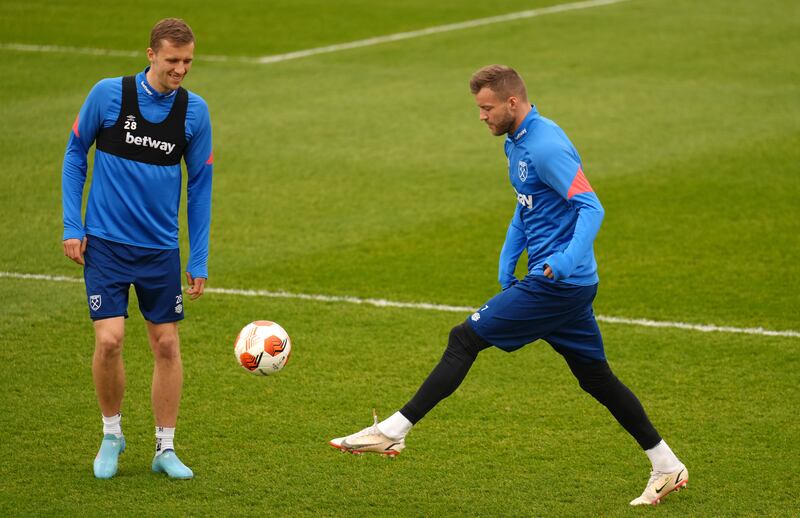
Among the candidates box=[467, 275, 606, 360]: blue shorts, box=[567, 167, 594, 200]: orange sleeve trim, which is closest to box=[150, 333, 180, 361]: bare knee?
box=[467, 275, 606, 360]: blue shorts

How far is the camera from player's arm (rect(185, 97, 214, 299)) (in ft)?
20.5

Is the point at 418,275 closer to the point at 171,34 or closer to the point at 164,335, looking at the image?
the point at 164,335

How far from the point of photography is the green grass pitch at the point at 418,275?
20.7 ft

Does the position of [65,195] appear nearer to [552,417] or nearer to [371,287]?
[552,417]

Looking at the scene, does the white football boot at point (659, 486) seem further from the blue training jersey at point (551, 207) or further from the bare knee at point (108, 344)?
the bare knee at point (108, 344)

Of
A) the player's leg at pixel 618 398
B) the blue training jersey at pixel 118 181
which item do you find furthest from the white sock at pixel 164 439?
the player's leg at pixel 618 398

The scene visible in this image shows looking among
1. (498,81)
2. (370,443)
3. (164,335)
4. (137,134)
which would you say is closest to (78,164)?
(137,134)

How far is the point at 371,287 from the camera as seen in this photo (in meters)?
9.83

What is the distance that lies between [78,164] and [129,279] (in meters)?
0.66

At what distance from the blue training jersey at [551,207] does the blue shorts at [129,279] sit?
178 cm

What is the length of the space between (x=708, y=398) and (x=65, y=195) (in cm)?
423

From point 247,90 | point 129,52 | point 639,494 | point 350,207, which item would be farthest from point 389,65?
point 639,494

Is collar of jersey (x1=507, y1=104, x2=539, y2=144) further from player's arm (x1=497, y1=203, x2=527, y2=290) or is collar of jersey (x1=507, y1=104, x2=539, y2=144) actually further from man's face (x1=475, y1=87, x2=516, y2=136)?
player's arm (x1=497, y1=203, x2=527, y2=290)

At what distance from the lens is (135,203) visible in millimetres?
6121
